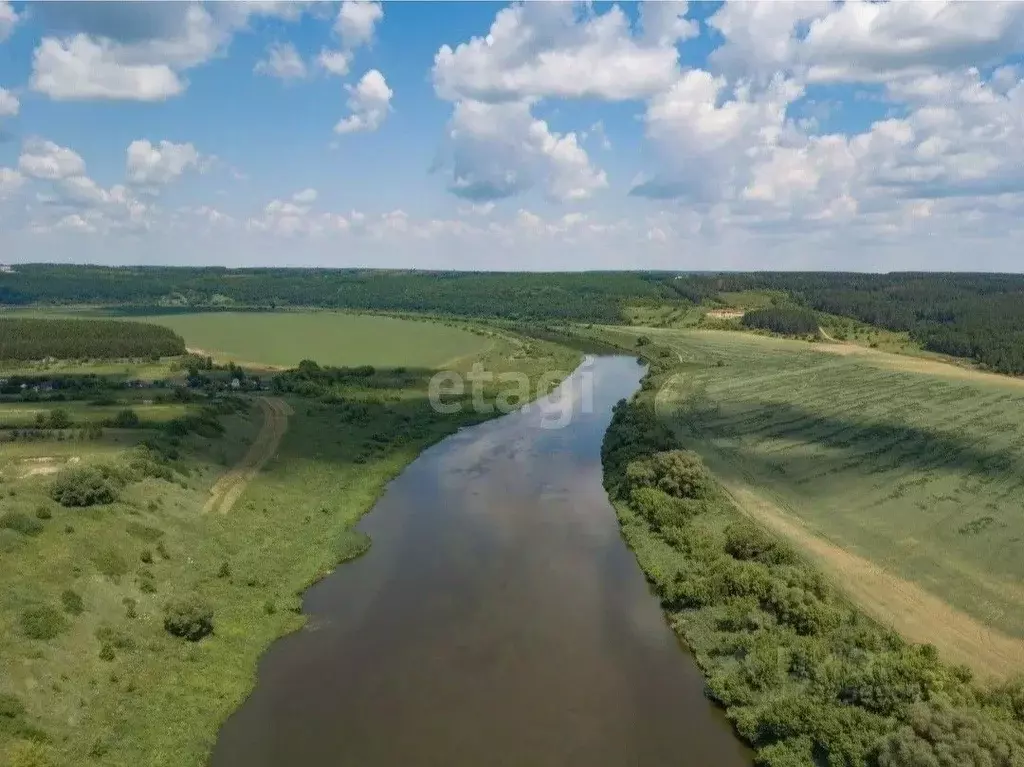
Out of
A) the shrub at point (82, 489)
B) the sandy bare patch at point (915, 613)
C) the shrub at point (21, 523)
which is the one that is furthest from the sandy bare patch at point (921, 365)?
the shrub at point (21, 523)

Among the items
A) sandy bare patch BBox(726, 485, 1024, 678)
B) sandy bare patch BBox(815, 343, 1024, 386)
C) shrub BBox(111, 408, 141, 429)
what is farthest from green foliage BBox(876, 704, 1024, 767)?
sandy bare patch BBox(815, 343, 1024, 386)

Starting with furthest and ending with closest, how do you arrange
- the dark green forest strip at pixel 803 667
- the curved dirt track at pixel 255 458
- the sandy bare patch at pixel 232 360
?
the sandy bare patch at pixel 232 360
the curved dirt track at pixel 255 458
the dark green forest strip at pixel 803 667

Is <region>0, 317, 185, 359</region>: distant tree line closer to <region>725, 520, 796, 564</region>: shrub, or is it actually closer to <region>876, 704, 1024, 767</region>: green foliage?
<region>725, 520, 796, 564</region>: shrub

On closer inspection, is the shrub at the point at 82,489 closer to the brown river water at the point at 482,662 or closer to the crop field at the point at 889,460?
the brown river water at the point at 482,662

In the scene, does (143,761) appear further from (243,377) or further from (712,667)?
(243,377)

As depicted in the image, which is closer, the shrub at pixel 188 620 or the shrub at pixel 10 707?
the shrub at pixel 10 707

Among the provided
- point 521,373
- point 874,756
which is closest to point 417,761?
point 874,756

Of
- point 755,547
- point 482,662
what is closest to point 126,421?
point 482,662
